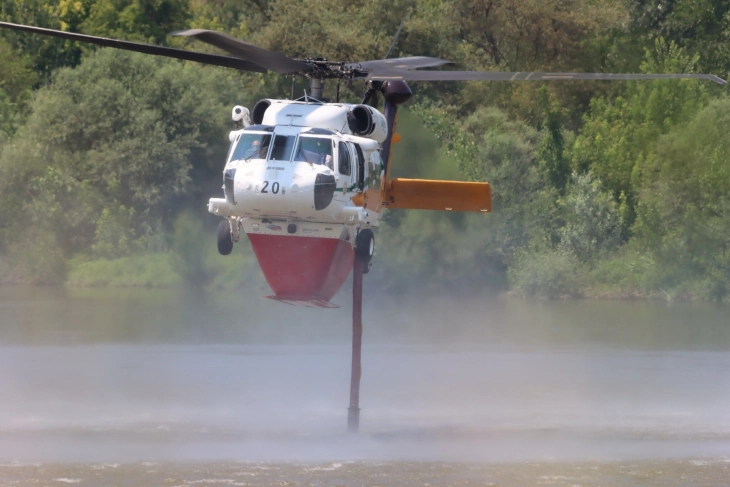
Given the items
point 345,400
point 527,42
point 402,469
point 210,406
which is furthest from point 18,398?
point 527,42

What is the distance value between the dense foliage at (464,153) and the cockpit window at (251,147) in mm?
14934

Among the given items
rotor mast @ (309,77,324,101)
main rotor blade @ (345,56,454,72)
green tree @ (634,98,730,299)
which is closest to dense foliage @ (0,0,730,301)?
green tree @ (634,98,730,299)

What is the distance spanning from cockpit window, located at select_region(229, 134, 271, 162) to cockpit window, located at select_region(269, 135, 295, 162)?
12 cm

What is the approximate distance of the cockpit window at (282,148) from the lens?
1669cm

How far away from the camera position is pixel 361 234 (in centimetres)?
1759

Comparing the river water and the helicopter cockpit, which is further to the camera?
the river water

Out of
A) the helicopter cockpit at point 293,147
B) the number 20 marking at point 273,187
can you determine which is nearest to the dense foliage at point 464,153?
the helicopter cockpit at point 293,147

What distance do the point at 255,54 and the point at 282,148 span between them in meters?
1.23

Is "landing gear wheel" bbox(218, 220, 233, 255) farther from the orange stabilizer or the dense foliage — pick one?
the dense foliage

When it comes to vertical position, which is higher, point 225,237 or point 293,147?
point 293,147

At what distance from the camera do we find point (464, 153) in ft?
128

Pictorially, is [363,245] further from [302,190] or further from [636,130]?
[636,130]

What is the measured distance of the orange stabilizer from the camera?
18.8 metres

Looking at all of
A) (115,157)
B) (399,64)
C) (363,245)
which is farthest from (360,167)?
(115,157)
